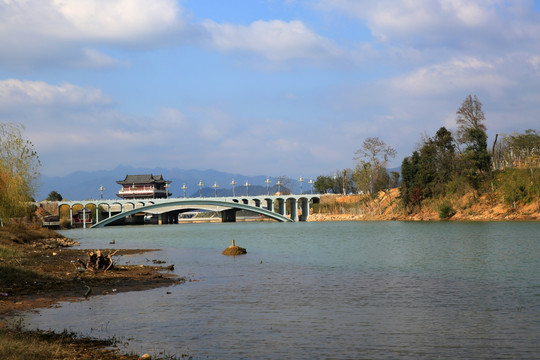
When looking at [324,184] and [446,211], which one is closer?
[446,211]

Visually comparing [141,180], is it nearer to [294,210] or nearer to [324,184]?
[324,184]

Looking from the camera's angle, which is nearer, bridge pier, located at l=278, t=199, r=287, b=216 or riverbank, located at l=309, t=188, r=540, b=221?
riverbank, located at l=309, t=188, r=540, b=221

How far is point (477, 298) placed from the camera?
20.0 meters

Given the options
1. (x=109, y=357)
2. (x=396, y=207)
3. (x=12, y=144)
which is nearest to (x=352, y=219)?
(x=396, y=207)

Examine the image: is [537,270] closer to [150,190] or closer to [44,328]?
[44,328]

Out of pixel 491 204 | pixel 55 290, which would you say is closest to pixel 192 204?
pixel 491 204

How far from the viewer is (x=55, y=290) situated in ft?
73.5

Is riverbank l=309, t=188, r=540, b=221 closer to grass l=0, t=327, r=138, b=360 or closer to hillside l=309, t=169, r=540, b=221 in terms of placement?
hillside l=309, t=169, r=540, b=221

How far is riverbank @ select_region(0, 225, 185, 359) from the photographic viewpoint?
39.7 feet

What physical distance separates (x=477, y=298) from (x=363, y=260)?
15344 millimetres

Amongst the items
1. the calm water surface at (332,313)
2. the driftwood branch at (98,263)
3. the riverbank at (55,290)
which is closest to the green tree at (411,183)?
the calm water surface at (332,313)

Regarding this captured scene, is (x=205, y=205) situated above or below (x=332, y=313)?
above

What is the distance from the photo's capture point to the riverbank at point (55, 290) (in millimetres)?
12109

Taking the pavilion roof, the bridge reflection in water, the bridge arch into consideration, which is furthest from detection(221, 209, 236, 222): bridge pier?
→ the pavilion roof
